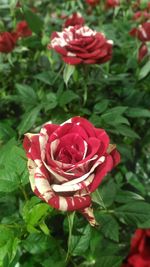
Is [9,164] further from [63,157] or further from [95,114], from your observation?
[95,114]

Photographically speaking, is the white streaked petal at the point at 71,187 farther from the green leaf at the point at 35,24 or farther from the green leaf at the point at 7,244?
the green leaf at the point at 35,24

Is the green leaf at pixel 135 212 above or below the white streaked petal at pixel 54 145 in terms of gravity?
below

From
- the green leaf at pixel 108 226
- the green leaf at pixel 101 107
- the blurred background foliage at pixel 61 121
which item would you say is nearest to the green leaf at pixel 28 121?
the blurred background foliage at pixel 61 121

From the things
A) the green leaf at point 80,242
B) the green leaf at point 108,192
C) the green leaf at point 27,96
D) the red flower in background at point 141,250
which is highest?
the green leaf at point 27,96

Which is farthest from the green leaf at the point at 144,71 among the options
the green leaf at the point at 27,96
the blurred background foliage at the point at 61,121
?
the green leaf at the point at 27,96

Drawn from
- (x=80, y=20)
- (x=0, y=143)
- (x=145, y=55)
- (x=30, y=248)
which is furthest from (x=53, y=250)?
(x=80, y=20)

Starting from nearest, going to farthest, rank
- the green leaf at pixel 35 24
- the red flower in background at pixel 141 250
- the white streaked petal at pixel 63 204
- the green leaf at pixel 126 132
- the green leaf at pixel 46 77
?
the white streaked petal at pixel 63 204
the red flower in background at pixel 141 250
the green leaf at pixel 126 132
the green leaf at pixel 46 77
the green leaf at pixel 35 24

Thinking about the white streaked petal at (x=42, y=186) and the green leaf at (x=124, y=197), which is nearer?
the white streaked petal at (x=42, y=186)

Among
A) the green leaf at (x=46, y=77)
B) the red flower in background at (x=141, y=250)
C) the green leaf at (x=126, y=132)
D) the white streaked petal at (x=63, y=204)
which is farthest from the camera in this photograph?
the green leaf at (x=46, y=77)
